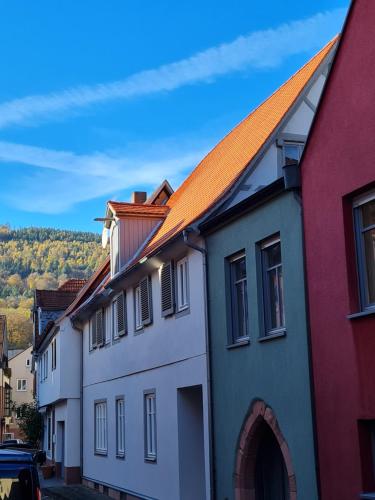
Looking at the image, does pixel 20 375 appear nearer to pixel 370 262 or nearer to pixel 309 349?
pixel 309 349

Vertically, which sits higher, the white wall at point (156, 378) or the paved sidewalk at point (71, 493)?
Answer: the white wall at point (156, 378)

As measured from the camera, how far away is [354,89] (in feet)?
34.6

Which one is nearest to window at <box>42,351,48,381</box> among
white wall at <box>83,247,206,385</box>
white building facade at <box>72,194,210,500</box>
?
white building facade at <box>72,194,210,500</box>

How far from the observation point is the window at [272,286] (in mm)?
12695

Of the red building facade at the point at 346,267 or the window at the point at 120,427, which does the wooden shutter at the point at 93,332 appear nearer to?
the window at the point at 120,427

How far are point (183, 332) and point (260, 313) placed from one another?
3.91 meters

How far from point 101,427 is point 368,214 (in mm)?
17084

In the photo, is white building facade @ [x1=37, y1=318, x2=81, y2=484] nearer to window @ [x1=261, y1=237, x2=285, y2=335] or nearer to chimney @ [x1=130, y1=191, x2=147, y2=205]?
chimney @ [x1=130, y1=191, x2=147, y2=205]

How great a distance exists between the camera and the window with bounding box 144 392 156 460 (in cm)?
1875

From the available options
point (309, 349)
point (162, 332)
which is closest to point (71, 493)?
point (162, 332)

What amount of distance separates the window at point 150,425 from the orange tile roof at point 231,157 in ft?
12.6

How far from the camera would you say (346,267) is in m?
10.4

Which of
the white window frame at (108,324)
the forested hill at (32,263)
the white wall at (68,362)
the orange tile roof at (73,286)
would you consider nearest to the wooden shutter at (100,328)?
the white window frame at (108,324)

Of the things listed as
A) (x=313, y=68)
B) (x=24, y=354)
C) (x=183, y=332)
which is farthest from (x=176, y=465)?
(x=24, y=354)
